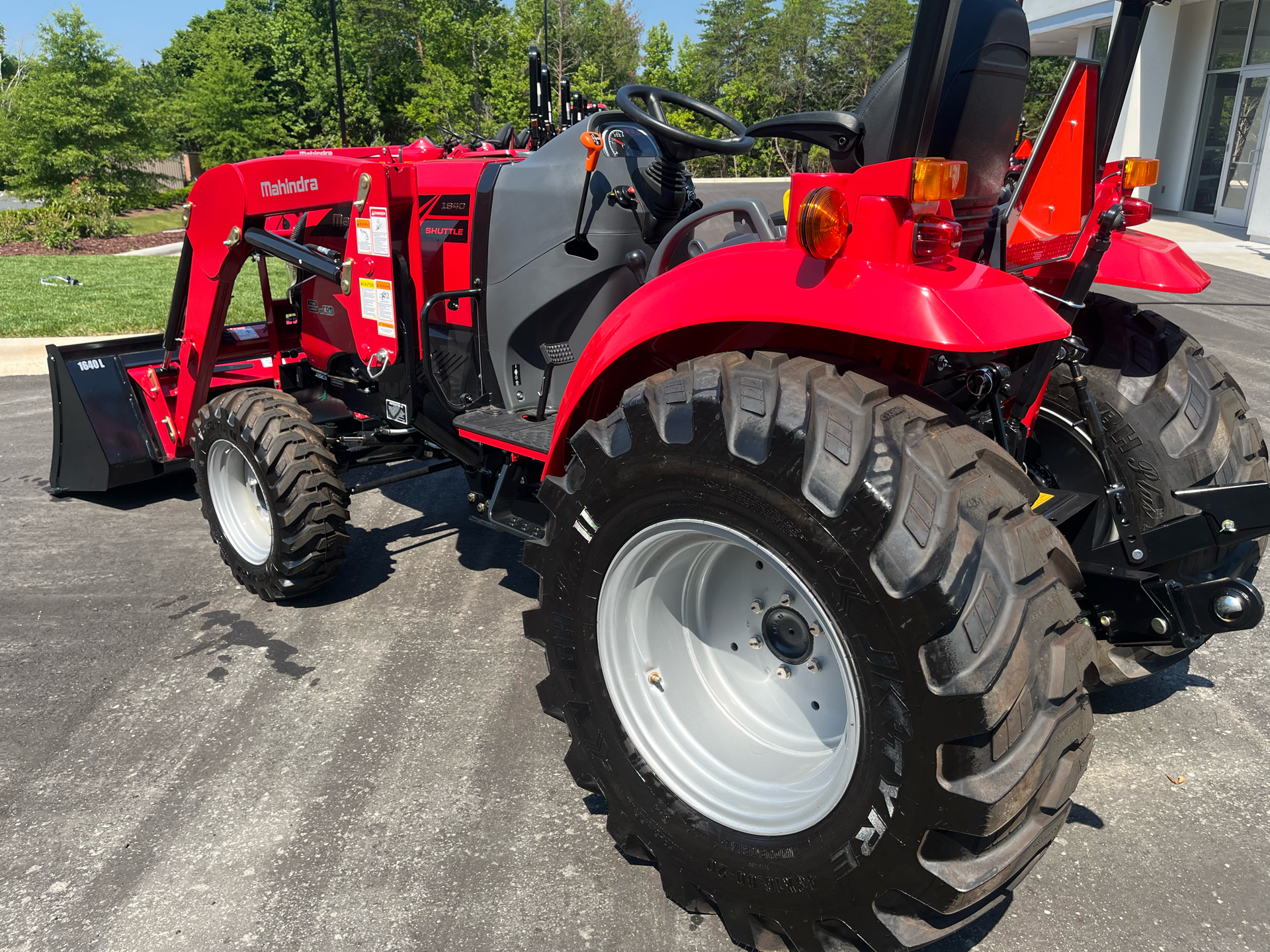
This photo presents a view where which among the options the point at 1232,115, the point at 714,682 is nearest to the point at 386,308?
the point at 714,682

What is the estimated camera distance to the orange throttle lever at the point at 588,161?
9.68 feet

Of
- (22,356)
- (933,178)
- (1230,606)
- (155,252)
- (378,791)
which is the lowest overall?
(378,791)

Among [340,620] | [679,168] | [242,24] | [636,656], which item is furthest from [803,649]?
[242,24]

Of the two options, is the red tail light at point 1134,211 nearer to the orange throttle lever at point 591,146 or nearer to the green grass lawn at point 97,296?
the orange throttle lever at point 591,146

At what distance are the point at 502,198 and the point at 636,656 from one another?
73.1 inches

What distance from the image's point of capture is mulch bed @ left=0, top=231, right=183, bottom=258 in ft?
52.9

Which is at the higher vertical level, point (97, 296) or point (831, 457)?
point (831, 457)

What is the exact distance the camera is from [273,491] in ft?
11.6

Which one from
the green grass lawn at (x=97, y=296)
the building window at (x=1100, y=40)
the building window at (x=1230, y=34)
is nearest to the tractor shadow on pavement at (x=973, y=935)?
the green grass lawn at (x=97, y=296)

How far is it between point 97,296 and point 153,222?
49.3 feet

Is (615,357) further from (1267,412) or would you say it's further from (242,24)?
(242,24)

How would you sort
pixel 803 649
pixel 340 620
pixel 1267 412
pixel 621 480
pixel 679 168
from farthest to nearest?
pixel 1267 412 < pixel 340 620 < pixel 679 168 < pixel 803 649 < pixel 621 480

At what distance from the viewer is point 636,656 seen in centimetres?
225

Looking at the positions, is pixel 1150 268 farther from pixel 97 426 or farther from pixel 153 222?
pixel 153 222
